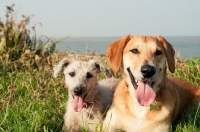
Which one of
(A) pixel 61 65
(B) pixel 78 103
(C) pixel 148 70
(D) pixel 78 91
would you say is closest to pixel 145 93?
(C) pixel 148 70

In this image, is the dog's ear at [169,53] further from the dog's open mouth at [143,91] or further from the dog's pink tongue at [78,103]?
the dog's pink tongue at [78,103]

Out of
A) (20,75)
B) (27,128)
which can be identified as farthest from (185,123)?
(20,75)

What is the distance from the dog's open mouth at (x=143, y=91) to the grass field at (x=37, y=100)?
708 millimetres

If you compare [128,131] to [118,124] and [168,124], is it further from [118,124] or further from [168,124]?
[168,124]

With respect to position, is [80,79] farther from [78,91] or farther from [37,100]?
[37,100]

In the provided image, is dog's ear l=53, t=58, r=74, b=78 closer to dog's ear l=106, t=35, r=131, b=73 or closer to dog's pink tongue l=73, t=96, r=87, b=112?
dog's pink tongue l=73, t=96, r=87, b=112

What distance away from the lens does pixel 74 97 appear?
610cm

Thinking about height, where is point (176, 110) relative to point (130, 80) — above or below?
below

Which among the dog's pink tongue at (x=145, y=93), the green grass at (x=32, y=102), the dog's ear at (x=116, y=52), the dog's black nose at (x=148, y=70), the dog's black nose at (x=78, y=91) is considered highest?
the dog's ear at (x=116, y=52)

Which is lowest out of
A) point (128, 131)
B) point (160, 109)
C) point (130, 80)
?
point (128, 131)

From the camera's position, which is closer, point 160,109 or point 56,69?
point 160,109

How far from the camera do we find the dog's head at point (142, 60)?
494 centimetres

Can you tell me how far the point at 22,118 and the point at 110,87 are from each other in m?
2.10

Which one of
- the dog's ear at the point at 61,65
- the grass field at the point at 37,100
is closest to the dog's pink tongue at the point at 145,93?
the grass field at the point at 37,100
